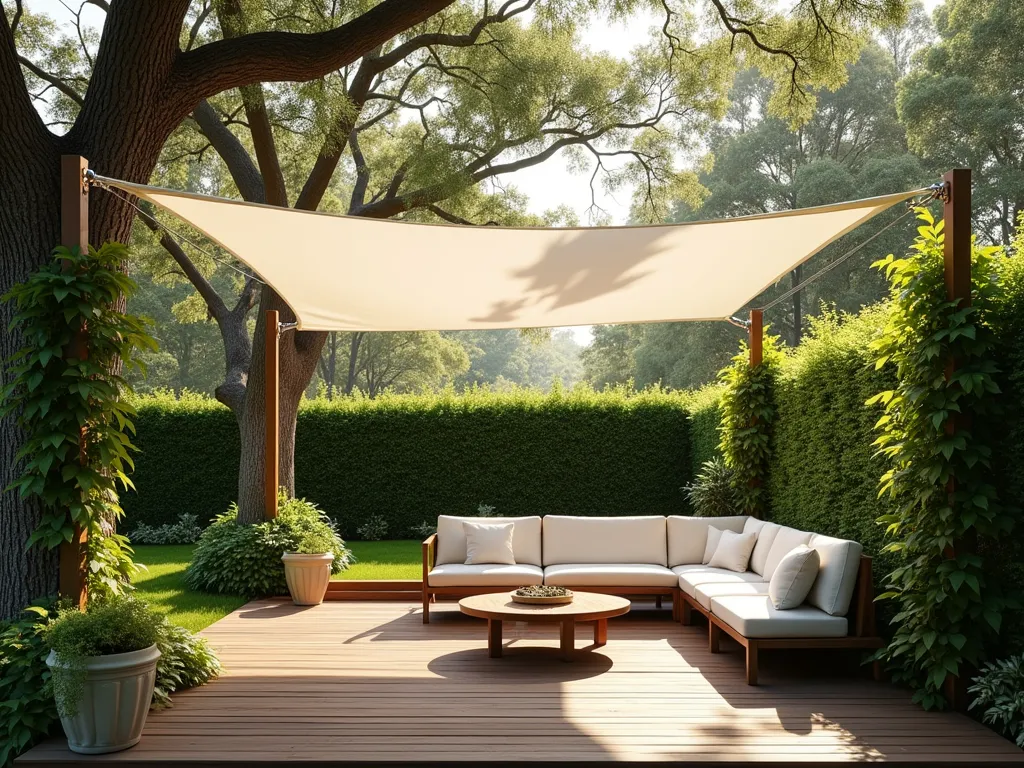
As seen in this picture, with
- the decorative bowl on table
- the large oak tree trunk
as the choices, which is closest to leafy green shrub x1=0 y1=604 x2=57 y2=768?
the decorative bowl on table

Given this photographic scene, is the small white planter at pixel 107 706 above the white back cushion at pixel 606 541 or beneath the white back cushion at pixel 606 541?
beneath

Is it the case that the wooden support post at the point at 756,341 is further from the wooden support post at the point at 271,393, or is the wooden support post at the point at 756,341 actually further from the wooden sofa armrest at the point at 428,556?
the wooden support post at the point at 271,393

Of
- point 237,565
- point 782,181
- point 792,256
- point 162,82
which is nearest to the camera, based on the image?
point 162,82

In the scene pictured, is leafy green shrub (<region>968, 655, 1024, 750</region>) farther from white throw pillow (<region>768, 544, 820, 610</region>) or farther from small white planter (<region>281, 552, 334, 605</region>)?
small white planter (<region>281, 552, 334, 605</region>)

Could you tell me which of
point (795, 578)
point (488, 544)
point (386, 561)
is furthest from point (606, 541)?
point (386, 561)

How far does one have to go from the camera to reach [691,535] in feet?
26.6

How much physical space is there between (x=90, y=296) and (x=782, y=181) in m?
24.0

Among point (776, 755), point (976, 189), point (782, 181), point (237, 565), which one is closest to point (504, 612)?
point (776, 755)

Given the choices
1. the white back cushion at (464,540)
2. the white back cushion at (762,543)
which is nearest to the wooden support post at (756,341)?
the white back cushion at (762,543)

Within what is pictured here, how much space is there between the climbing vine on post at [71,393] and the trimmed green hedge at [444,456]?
8.30m

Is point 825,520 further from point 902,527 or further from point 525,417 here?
point 525,417

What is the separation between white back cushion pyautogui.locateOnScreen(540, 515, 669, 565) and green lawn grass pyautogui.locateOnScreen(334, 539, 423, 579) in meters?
1.94

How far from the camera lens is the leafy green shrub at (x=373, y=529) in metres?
13.1

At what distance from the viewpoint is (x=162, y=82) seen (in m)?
5.46
